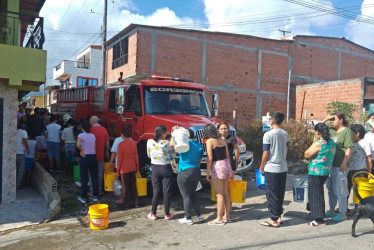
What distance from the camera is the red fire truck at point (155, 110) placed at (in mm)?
7191

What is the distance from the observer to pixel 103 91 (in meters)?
9.38

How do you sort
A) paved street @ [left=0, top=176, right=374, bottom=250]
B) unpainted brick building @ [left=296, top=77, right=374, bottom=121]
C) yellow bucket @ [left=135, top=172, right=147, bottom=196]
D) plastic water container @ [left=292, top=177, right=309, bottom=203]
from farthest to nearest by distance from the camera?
unpainted brick building @ [left=296, top=77, right=374, bottom=121] < yellow bucket @ [left=135, top=172, right=147, bottom=196] < plastic water container @ [left=292, top=177, right=309, bottom=203] < paved street @ [left=0, top=176, right=374, bottom=250]

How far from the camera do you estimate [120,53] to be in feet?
59.8

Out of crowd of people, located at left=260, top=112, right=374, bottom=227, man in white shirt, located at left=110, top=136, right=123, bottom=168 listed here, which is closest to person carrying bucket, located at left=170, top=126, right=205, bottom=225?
crowd of people, located at left=260, top=112, right=374, bottom=227

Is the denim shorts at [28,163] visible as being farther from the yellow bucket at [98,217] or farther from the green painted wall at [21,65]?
the yellow bucket at [98,217]

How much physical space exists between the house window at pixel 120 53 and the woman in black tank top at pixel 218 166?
13.0 m

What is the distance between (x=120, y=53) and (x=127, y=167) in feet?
43.5

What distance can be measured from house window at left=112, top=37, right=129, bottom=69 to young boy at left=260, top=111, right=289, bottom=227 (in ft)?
44.0

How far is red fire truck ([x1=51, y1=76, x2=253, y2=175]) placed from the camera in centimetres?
719

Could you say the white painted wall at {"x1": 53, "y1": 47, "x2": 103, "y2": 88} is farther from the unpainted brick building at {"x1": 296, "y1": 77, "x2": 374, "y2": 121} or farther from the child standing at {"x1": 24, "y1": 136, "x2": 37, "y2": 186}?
the child standing at {"x1": 24, "y1": 136, "x2": 37, "y2": 186}

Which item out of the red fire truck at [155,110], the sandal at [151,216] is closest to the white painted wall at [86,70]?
the red fire truck at [155,110]

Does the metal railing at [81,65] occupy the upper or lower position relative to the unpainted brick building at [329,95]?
upper

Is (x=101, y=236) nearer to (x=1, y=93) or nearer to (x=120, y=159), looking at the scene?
(x=120, y=159)

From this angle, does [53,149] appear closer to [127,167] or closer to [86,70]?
[127,167]
